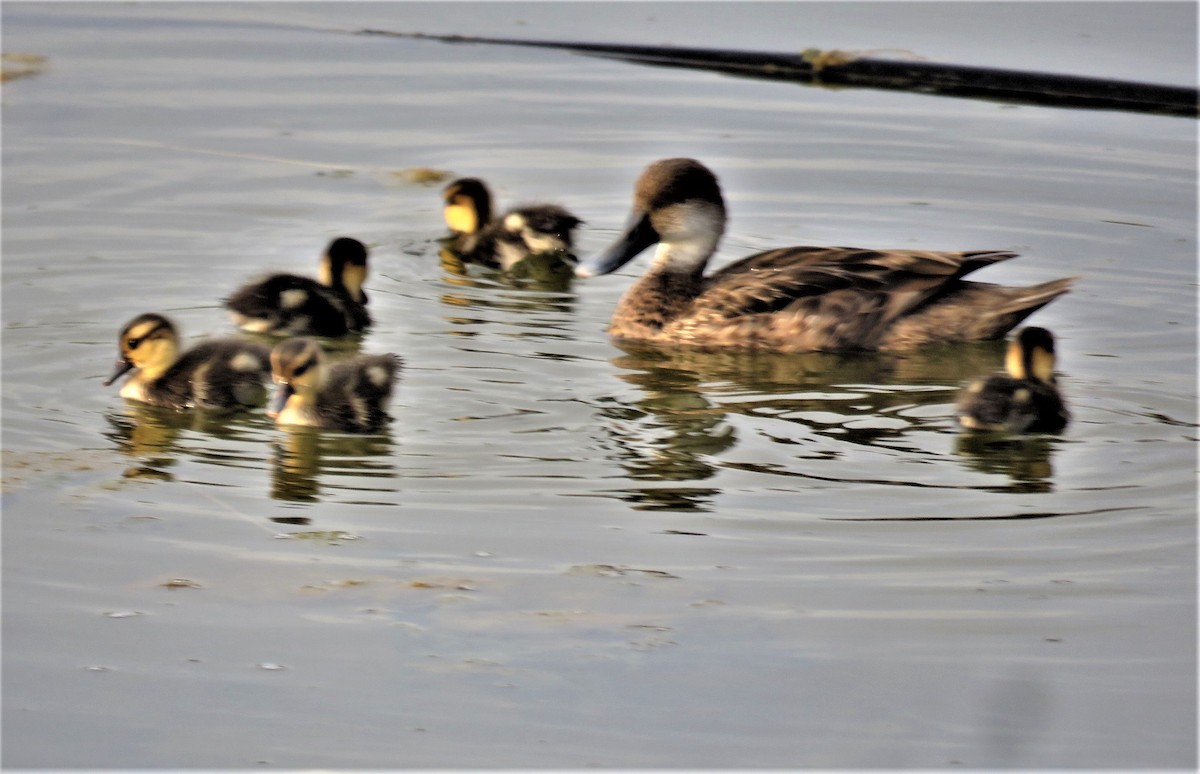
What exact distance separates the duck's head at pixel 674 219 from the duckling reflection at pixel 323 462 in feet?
6.25

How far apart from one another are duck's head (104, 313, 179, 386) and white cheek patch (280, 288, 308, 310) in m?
0.84

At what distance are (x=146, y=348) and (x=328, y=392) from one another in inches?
26.7

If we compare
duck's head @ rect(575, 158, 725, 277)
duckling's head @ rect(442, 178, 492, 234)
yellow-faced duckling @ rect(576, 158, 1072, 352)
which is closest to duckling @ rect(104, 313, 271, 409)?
yellow-faced duckling @ rect(576, 158, 1072, 352)

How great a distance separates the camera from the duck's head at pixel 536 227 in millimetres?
7852

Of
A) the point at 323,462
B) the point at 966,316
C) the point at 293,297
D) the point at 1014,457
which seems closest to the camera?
the point at 323,462

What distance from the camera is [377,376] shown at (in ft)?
18.7

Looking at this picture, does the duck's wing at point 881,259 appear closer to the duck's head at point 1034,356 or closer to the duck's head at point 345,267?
the duck's head at point 1034,356

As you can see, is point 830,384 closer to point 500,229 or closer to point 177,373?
point 500,229

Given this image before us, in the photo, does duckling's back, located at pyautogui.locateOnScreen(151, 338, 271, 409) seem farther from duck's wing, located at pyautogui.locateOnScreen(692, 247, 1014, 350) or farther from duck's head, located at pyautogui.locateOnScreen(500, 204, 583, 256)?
duck's head, located at pyautogui.locateOnScreen(500, 204, 583, 256)

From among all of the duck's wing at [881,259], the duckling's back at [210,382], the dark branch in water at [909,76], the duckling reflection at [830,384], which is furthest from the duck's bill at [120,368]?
the dark branch in water at [909,76]

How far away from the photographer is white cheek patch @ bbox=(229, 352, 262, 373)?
19.5 feet

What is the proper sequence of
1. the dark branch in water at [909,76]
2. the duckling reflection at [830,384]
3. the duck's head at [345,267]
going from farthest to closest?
the dark branch in water at [909,76], the duck's head at [345,267], the duckling reflection at [830,384]

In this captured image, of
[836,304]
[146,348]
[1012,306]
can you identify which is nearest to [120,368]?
[146,348]

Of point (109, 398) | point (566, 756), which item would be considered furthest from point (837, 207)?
point (566, 756)
